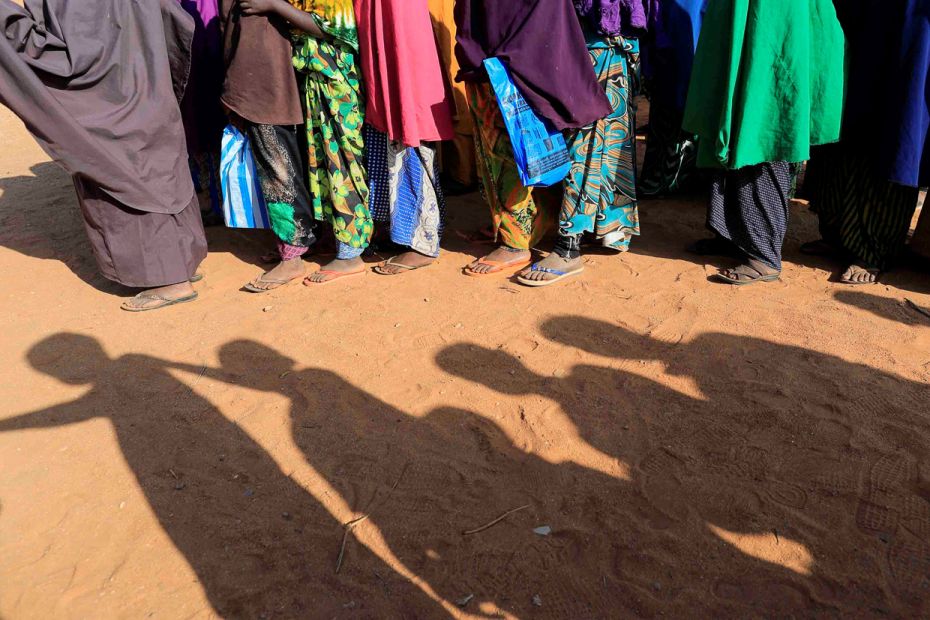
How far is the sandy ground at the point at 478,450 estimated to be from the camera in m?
2.29

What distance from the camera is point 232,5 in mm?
3867

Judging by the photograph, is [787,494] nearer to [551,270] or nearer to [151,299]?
[551,270]

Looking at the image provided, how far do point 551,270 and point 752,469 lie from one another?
1.76m

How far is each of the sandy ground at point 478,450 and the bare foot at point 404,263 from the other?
13 cm

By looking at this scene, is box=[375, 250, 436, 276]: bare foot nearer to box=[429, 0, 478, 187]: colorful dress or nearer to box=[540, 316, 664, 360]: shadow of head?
box=[429, 0, 478, 187]: colorful dress

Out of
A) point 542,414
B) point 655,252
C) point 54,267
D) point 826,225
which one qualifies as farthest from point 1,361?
point 826,225

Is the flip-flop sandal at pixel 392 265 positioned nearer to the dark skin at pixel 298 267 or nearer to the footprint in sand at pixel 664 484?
the dark skin at pixel 298 267

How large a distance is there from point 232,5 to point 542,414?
271 cm

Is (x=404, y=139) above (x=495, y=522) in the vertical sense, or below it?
above

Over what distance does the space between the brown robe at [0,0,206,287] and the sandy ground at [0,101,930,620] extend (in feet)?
1.41

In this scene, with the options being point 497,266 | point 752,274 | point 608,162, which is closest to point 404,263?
point 497,266

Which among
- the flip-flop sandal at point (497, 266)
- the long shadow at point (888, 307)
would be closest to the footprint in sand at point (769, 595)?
the long shadow at point (888, 307)

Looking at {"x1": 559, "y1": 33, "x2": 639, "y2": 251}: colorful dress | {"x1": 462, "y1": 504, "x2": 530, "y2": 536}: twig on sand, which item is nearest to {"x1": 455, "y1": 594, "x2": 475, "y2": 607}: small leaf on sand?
{"x1": 462, "y1": 504, "x2": 530, "y2": 536}: twig on sand

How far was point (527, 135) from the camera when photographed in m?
3.81
